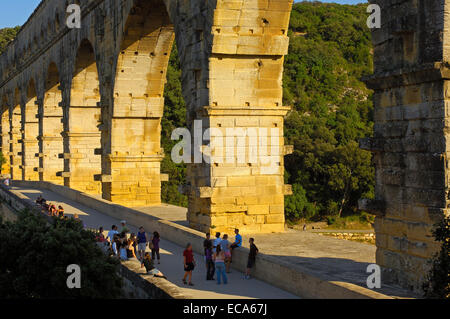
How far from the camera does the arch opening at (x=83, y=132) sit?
85.6 ft

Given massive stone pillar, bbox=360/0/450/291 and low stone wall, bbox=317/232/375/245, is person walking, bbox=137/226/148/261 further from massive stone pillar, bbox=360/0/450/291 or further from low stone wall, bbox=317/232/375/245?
low stone wall, bbox=317/232/375/245

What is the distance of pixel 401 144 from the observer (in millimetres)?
7961

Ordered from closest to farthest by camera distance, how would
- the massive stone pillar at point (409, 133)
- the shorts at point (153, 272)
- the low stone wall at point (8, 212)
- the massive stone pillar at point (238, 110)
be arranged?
the massive stone pillar at point (409, 133) < the shorts at point (153, 272) < the massive stone pillar at point (238, 110) < the low stone wall at point (8, 212)

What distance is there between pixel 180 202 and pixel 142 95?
2317 centimetres

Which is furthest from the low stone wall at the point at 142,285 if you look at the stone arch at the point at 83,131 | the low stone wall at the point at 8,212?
the stone arch at the point at 83,131

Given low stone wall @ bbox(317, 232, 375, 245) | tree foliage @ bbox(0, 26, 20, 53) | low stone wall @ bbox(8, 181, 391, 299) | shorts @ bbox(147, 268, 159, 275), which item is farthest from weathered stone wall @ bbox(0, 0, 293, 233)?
tree foliage @ bbox(0, 26, 20, 53)

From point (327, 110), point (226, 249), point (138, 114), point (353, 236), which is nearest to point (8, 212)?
point (138, 114)

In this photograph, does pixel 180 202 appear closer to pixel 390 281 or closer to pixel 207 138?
pixel 207 138

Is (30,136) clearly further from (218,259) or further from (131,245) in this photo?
(218,259)

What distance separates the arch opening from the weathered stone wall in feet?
0.14

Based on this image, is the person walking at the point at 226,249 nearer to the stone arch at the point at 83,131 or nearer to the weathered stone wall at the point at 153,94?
the weathered stone wall at the point at 153,94

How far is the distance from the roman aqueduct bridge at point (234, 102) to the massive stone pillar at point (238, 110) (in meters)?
0.02

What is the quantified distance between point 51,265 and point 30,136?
2992 centimetres

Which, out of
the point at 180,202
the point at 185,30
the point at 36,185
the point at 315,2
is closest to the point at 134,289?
the point at 185,30
